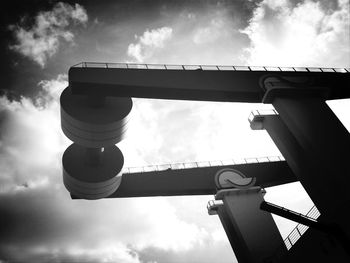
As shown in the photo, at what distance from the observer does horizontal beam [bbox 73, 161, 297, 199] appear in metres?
23.9

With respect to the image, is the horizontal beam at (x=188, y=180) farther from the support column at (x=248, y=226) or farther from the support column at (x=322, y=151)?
the support column at (x=322, y=151)

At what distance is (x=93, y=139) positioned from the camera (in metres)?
13.3

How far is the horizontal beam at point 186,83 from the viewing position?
45.5 ft

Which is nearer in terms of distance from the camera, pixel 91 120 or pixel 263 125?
pixel 91 120

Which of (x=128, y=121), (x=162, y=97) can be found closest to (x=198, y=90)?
(x=162, y=97)

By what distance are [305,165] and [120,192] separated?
641 inches

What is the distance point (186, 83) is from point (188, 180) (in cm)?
1330

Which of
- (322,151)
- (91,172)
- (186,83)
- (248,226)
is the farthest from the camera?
(248,226)

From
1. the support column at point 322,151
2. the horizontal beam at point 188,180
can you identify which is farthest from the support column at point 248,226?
the support column at point 322,151

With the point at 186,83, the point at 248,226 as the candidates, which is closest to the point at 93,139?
the point at 186,83

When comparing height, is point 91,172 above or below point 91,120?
below

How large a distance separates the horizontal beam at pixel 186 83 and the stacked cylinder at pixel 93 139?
702mm

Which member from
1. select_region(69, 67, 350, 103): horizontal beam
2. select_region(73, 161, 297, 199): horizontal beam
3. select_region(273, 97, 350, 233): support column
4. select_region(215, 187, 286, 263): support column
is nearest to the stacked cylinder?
select_region(69, 67, 350, 103): horizontal beam

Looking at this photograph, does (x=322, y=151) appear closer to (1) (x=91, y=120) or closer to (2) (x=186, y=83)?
(2) (x=186, y=83)
